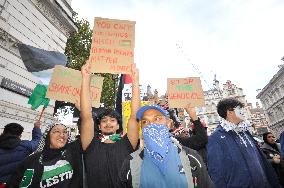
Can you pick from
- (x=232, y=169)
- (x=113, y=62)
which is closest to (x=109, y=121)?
(x=113, y=62)

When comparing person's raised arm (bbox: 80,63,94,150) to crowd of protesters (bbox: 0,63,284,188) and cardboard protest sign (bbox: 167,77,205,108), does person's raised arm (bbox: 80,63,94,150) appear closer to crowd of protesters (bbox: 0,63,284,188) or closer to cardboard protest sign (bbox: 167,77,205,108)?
crowd of protesters (bbox: 0,63,284,188)

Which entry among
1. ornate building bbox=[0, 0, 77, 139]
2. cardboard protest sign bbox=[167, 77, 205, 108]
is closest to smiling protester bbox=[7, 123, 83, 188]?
cardboard protest sign bbox=[167, 77, 205, 108]

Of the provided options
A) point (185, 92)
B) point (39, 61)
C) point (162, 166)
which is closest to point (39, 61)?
point (39, 61)

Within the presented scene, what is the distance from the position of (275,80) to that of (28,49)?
2010 inches

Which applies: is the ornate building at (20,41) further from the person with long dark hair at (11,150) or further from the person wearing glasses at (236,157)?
the person wearing glasses at (236,157)

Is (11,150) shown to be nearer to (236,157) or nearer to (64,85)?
(64,85)

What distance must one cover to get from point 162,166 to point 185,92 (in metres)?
2.58

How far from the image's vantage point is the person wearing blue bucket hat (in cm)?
200

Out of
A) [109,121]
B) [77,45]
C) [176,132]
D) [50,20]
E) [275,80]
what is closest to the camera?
[109,121]

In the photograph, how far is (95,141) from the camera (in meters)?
2.96

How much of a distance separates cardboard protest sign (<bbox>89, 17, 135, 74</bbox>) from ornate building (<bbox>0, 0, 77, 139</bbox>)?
4.42 meters

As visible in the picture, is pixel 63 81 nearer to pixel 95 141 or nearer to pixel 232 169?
pixel 95 141

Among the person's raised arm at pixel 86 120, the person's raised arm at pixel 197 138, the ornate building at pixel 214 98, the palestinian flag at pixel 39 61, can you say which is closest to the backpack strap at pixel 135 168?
the person's raised arm at pixel 86 120

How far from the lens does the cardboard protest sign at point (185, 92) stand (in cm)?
439
